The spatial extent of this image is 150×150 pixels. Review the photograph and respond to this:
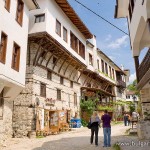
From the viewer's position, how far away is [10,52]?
11727 mm

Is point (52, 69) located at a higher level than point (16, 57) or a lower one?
higher

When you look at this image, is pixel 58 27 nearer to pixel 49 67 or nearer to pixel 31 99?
pixel 49 67

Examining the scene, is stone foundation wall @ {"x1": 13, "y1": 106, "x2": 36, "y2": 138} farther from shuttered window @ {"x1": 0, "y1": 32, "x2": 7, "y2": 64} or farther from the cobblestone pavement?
shuttered window @ {"x1": 0, "y1": 32, "x2": 7, "y2": 64}

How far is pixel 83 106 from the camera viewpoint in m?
23.3

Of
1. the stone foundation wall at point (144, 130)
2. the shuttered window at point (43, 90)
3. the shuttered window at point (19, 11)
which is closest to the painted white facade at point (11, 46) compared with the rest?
the shuttered window at point (19, 11)

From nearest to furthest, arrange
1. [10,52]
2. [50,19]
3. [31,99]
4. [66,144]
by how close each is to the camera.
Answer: [66,144] < [10,52] < [31,99] < [50,19]

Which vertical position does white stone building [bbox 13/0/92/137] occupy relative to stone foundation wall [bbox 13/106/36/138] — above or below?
above

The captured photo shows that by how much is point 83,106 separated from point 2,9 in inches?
587

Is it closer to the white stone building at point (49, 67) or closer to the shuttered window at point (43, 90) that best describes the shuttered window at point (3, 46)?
the white stone building at point (49, 67)

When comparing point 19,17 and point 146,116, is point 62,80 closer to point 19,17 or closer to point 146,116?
point 19,17

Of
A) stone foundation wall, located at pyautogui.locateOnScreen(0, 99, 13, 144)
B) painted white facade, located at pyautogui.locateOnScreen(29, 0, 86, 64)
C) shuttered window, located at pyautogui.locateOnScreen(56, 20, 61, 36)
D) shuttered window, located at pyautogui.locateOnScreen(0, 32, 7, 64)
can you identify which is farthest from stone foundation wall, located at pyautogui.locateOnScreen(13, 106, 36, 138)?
shuttered window, located at pyautogui.locateOnScreen(56, 20, 61, 36)

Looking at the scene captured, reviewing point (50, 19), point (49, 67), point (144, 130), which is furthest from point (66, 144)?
point (50, 19)

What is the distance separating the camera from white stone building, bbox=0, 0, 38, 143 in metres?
11.1

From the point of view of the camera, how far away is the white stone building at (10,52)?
11.1 metres
